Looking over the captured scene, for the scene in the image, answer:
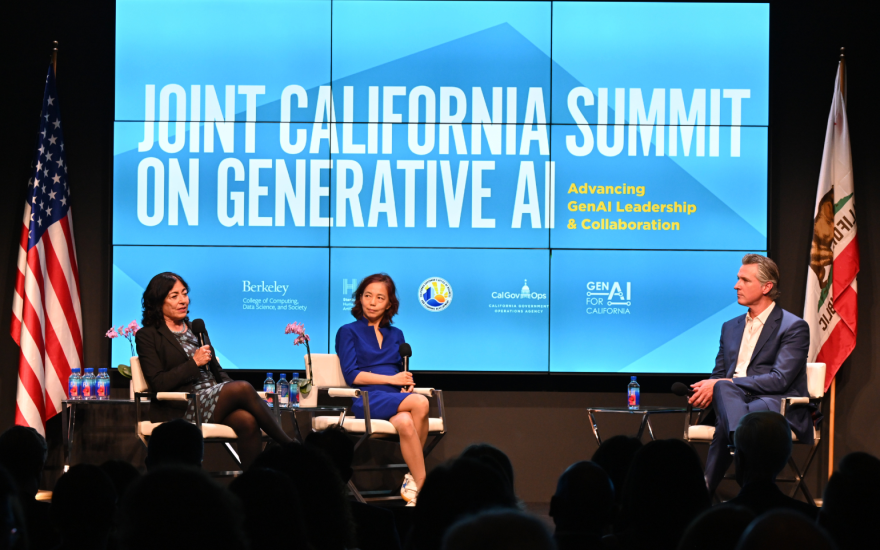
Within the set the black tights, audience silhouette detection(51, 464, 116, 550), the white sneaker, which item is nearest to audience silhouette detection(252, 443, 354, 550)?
audience silhouette detection(51, 464, 116, 550)

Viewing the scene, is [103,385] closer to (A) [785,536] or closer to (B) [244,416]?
(B) [244,416]

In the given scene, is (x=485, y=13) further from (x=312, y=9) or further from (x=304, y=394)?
(x=304, y=394)

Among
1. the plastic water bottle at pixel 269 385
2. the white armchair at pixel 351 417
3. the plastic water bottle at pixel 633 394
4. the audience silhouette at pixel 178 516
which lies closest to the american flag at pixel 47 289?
the plastic water bottle at pixel 269 385

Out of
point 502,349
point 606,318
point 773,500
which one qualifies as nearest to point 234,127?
point 502,349

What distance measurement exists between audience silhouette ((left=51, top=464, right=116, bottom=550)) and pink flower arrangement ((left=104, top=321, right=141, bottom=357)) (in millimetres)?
3836

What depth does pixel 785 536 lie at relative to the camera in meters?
0.98

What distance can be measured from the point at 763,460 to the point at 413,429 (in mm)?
2632

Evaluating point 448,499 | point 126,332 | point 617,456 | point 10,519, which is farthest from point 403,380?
point 10,519

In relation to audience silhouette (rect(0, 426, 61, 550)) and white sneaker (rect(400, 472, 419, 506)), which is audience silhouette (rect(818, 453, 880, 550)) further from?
white sneaker (rect(400, 472, 419, 506))

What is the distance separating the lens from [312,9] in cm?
550

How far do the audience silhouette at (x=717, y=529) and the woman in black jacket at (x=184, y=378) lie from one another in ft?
11.5

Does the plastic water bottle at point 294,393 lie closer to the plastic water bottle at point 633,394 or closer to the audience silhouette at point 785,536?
the plastic water bottle at point 633,394

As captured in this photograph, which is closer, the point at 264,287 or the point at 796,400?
the point at 796,400

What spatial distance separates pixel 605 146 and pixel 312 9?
6.79ft
